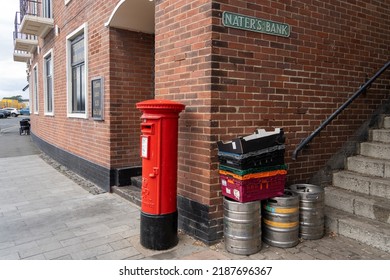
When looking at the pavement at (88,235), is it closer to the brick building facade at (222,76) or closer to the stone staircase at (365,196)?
the stone staircase at (365,196)

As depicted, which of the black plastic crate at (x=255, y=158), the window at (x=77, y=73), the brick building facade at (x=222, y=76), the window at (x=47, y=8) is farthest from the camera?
the window at (x=47, y=8)

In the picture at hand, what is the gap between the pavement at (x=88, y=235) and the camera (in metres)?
3.68

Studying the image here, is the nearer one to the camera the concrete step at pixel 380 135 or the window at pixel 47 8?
the concrete step at pixel 380 135

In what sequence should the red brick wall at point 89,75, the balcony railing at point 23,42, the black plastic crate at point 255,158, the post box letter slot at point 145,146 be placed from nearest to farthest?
the black plastic crate at point 255,158, the post box letter slot at point 145,146, the red brick wall at point 89,75, the balcony railing at point 23,42

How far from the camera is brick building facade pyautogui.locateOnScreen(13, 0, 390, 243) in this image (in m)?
3.90

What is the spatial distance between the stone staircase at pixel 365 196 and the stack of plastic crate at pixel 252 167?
944 mm

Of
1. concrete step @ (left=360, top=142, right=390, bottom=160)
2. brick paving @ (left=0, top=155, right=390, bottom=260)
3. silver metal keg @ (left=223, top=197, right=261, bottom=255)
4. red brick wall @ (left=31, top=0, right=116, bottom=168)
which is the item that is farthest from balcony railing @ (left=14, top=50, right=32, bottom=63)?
silver metal keg @ (left=223, top=197, right=261, bottom=255)

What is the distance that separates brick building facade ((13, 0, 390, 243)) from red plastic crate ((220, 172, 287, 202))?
0.20 m

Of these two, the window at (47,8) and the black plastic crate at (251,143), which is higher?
the window at (47,8)

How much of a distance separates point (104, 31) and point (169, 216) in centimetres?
422

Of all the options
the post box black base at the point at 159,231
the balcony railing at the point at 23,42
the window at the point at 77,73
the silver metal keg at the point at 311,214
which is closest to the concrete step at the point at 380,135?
the silver metal keg at the point at 311,214

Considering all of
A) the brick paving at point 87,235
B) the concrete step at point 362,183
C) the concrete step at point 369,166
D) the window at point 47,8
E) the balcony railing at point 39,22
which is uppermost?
the window at point 47,8

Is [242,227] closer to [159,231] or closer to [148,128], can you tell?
[159,231]

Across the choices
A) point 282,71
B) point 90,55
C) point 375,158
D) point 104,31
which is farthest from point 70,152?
point 375,158
